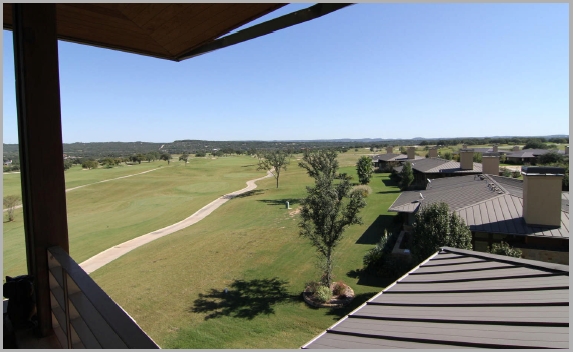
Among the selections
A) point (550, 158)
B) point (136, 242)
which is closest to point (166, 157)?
point (136, 242)

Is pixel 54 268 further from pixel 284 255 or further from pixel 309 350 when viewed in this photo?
pixel 284 255

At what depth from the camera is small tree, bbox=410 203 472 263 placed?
9430mm

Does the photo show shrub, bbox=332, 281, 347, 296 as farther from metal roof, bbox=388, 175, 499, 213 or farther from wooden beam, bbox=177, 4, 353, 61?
wooden beam, bbox=177, 4, 353, 61

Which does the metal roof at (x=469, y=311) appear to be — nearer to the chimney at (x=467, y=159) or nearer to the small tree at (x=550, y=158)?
the chimney at (x=467, y=159)

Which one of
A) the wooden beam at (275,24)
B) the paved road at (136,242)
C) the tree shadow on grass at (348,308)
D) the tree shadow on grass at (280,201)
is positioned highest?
the wooden beam at (275,24)

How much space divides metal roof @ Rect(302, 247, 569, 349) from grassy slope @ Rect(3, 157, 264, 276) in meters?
16.8

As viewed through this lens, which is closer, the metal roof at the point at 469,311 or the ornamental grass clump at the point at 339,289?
the metal roof at the point at 469,311

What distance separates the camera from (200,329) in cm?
949

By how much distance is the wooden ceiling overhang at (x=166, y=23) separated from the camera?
2.16m

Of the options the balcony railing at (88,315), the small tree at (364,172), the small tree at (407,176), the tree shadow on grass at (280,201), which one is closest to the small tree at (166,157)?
the tree shadow on grass at (280,201)

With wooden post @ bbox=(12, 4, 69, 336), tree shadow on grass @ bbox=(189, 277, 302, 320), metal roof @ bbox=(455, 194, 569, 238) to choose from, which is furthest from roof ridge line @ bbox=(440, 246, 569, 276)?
tree shadow on grass @ bbox=(189, 277, 302, 320)

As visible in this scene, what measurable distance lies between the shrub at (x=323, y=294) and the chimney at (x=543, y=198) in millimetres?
6526

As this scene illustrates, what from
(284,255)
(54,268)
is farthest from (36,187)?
(284,255)

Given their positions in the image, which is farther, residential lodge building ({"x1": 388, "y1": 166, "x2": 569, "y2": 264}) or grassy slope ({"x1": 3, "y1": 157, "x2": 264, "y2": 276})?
grassy slope ({"x1": 3, "y1": 157, "x2": 264, "y2": 276})
